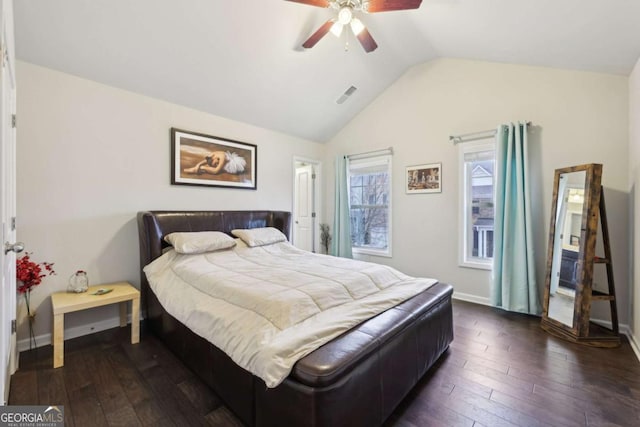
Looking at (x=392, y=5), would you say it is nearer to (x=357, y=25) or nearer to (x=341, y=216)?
(x=357, y=25)

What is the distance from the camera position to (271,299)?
1.62m

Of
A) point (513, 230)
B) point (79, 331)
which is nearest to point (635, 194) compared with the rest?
point (513, 230)

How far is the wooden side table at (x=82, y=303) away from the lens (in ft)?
6.89

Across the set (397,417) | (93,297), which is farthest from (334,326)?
(93,297)

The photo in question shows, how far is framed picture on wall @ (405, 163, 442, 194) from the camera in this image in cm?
382

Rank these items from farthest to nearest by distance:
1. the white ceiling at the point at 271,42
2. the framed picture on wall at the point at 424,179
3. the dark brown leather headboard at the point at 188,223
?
the framed picture on wall at the point at 424,179
the dark brown leather headboard at the point at 188,223
the white ceiling at the point at 271,42

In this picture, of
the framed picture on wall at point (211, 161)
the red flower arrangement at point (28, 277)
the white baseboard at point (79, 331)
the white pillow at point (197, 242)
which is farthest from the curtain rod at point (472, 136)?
the red flower arrangement at point (28, 277)

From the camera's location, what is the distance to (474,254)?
3.65m

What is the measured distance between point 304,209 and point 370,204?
1.30 meters

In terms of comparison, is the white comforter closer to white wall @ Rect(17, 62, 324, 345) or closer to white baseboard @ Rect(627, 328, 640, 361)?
white wall @ Rect(17, 62, 324, 345)

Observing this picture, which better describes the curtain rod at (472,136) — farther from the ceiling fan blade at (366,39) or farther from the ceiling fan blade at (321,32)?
the ceiling fan blade at (321,32)

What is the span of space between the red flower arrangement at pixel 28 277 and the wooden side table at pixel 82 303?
0.59 feet

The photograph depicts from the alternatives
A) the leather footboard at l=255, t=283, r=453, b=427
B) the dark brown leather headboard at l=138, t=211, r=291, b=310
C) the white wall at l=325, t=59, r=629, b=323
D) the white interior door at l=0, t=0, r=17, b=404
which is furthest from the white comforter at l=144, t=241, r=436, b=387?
the white wall at l=325, t=59, r=629, b=323

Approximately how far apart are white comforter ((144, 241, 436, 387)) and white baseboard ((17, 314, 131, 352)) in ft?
2.31
